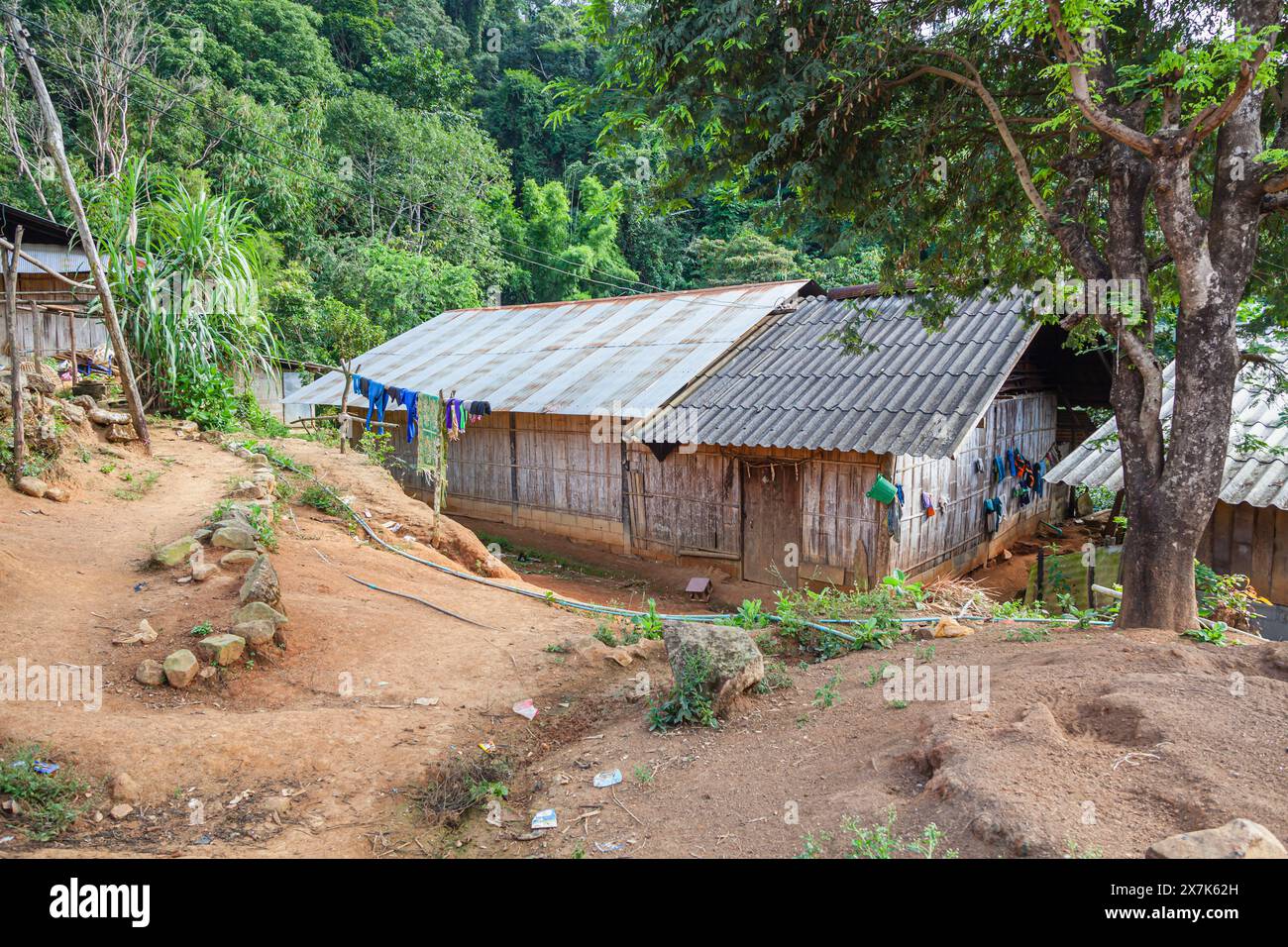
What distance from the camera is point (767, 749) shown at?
4.71 m

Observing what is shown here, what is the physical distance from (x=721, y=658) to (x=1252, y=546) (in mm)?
6607

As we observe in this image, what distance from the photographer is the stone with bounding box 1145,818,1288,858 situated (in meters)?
2.63

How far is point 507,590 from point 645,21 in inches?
238

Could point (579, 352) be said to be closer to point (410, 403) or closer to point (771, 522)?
point (410, 403)

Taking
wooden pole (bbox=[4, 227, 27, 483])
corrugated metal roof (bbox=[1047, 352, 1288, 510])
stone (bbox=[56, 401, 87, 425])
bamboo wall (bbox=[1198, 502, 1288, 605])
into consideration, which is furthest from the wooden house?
wooden pole (bbox=[4, 227, 27, 483])

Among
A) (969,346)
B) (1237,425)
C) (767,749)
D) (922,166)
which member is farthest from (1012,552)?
(767,749)

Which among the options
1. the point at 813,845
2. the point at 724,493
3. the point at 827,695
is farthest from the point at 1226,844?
the point at 724,493

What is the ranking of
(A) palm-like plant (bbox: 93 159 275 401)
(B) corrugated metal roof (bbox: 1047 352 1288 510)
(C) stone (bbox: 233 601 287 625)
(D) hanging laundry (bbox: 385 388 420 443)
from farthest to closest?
(A) palm-like plant (bbox: 93 159 275 401), (D) hanging laundry (bbox: 385 388 420 443), (B) corrugated metal roof (bbox: 1047 352 1288 510), (C) stone (bbox: 233 601 287 625)

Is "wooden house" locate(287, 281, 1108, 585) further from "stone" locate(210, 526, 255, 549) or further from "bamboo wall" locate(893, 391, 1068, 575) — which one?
"stone" locate(210, 526, 255, 549)

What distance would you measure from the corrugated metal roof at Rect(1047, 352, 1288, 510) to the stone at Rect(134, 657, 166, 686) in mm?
8123

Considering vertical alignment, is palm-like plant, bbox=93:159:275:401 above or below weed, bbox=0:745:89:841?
above

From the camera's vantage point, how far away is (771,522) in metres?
11.9
